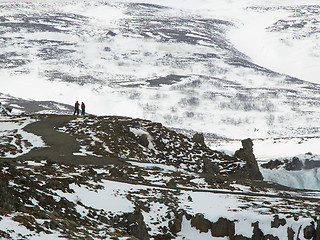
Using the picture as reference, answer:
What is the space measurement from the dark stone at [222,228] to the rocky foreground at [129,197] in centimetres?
4

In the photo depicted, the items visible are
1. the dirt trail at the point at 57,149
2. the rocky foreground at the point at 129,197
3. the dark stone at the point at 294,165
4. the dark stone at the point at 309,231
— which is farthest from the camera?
the dark stone at the point at 294,165

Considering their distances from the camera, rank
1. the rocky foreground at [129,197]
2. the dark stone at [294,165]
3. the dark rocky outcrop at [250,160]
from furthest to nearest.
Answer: the dark stone at [294,165], the dark rocky outcrop at [250,160], the rocky foreground at [129,197]

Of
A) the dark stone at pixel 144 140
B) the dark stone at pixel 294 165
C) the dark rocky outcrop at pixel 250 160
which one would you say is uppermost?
the dark stone at pixel 144 140

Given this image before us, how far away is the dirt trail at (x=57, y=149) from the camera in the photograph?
3014 cm

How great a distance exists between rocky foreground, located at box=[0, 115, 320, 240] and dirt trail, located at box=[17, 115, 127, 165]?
0.24ft

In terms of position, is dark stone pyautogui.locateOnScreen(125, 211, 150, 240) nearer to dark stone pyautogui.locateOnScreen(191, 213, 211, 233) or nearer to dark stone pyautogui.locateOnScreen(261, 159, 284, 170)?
dark stone pyautogui.locateOnScreen(191, 213, 211, 233)

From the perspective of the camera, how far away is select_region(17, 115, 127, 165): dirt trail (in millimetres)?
30141

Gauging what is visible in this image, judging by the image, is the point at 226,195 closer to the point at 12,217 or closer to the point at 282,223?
the point at 282,223

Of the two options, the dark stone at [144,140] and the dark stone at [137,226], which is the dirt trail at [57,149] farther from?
the dark stone at [137,226]

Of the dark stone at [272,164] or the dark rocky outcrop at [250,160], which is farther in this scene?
the dark stone at [272,164]

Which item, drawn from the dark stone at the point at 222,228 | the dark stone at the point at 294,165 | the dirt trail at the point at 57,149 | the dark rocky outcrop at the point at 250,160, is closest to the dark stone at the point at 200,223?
the dark stone at the point at 222,228

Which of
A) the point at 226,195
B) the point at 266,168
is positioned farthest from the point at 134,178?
the point at 266,168

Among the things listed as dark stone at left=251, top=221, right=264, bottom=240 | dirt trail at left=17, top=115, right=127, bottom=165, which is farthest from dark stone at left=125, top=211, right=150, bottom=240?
dirt trail at left=17, top=115, right=127, bottom=165

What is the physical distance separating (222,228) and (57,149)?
649 inches
